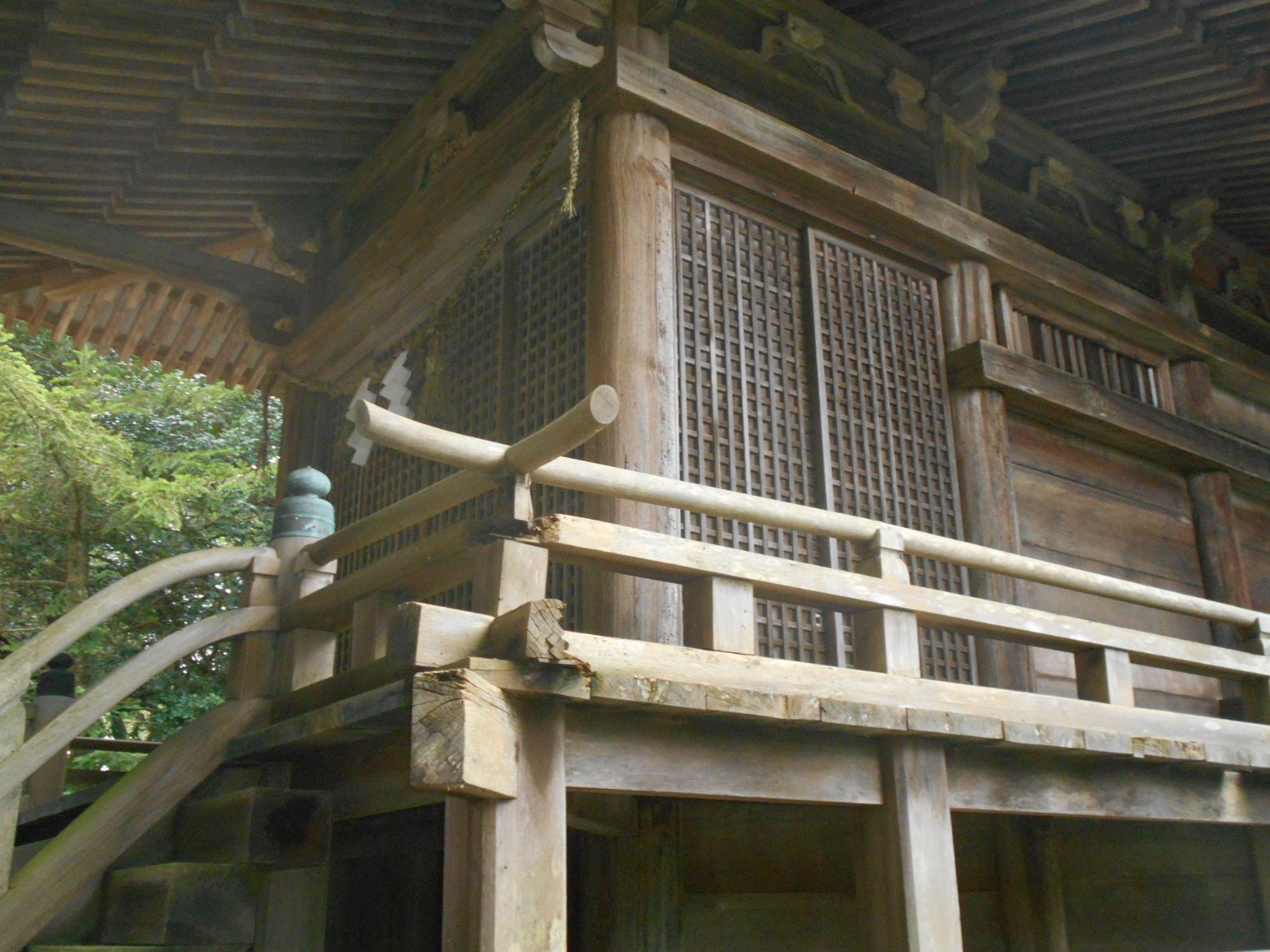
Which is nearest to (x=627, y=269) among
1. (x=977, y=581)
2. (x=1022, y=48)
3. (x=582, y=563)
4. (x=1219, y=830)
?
(x=582, y=563)

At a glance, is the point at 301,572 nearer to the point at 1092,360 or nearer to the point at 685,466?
the point at 685,466

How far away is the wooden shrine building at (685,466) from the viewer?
3449 mm

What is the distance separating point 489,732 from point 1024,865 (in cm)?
355

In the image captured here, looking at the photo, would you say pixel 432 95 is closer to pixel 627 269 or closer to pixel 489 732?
pixel 627 269

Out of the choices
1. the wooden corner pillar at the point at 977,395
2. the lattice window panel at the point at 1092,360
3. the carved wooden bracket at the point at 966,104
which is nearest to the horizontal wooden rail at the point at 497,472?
the wooden corner pillar at the point at 977,395

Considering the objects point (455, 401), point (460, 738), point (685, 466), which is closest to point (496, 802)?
point (460, 738)

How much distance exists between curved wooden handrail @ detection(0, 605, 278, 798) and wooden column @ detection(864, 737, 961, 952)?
238cm

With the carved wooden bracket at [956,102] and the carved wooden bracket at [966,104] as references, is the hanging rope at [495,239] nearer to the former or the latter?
the carved wooden bracket at [956,102]

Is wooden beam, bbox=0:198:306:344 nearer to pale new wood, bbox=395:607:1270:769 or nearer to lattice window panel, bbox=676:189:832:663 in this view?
lattice window panel, bbox=676:189:832:663

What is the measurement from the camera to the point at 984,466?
19.9 ft

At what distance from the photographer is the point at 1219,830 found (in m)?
6.15

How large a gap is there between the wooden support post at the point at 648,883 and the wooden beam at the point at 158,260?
5062 mm

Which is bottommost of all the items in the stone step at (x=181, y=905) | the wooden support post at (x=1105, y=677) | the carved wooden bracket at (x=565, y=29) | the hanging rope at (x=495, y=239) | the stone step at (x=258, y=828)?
the stone step at (x=181, y=905)

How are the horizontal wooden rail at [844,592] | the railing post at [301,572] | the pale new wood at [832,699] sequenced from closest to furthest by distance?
1. the pale new wood at [832,699]
2. the horizontal wooden rail at [844,592]
3. the railing post at [301,572]
